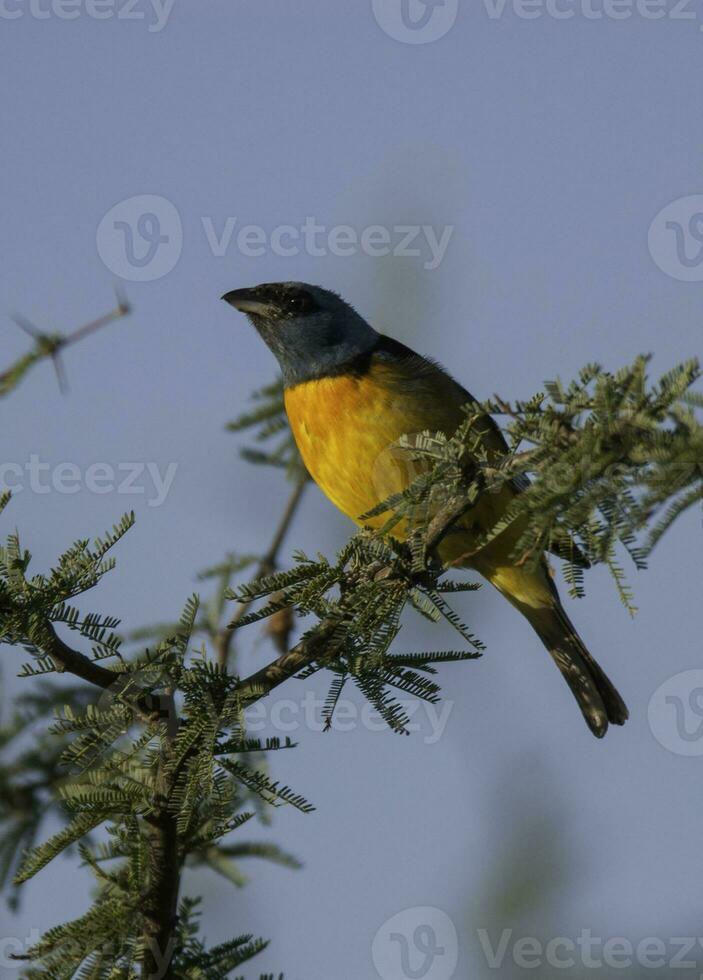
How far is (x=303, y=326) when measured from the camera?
6.25 metres

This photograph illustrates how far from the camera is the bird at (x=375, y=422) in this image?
17.2 feet

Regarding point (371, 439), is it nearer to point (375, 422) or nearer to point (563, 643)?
point (375, 422)

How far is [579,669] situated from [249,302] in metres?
2.64

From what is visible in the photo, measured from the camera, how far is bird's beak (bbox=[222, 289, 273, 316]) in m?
6.39

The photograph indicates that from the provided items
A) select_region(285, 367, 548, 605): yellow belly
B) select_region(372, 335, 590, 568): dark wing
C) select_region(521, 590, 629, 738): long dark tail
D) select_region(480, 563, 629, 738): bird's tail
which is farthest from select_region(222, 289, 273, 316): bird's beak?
select_region(521, 590, 629, 738): long dark tail

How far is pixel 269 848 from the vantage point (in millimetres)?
4105

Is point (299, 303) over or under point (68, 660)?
over

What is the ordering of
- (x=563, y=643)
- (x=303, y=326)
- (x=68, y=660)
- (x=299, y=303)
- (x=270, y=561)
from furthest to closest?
(x=299, y=303) → (x=303, y=326) → (x=563, y=643) → (x=270, y=561) → (x=68, y=660)

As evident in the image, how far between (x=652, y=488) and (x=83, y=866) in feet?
5.91

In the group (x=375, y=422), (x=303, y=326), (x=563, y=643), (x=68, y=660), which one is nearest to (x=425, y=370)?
(x=375, y=422)

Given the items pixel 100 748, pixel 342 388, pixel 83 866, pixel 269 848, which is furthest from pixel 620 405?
pixel 342 388

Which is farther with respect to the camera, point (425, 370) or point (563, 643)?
point (563, 643)

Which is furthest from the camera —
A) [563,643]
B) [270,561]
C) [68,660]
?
[563,643]

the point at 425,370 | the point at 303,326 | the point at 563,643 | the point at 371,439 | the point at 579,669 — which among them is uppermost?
the point at 303,326
